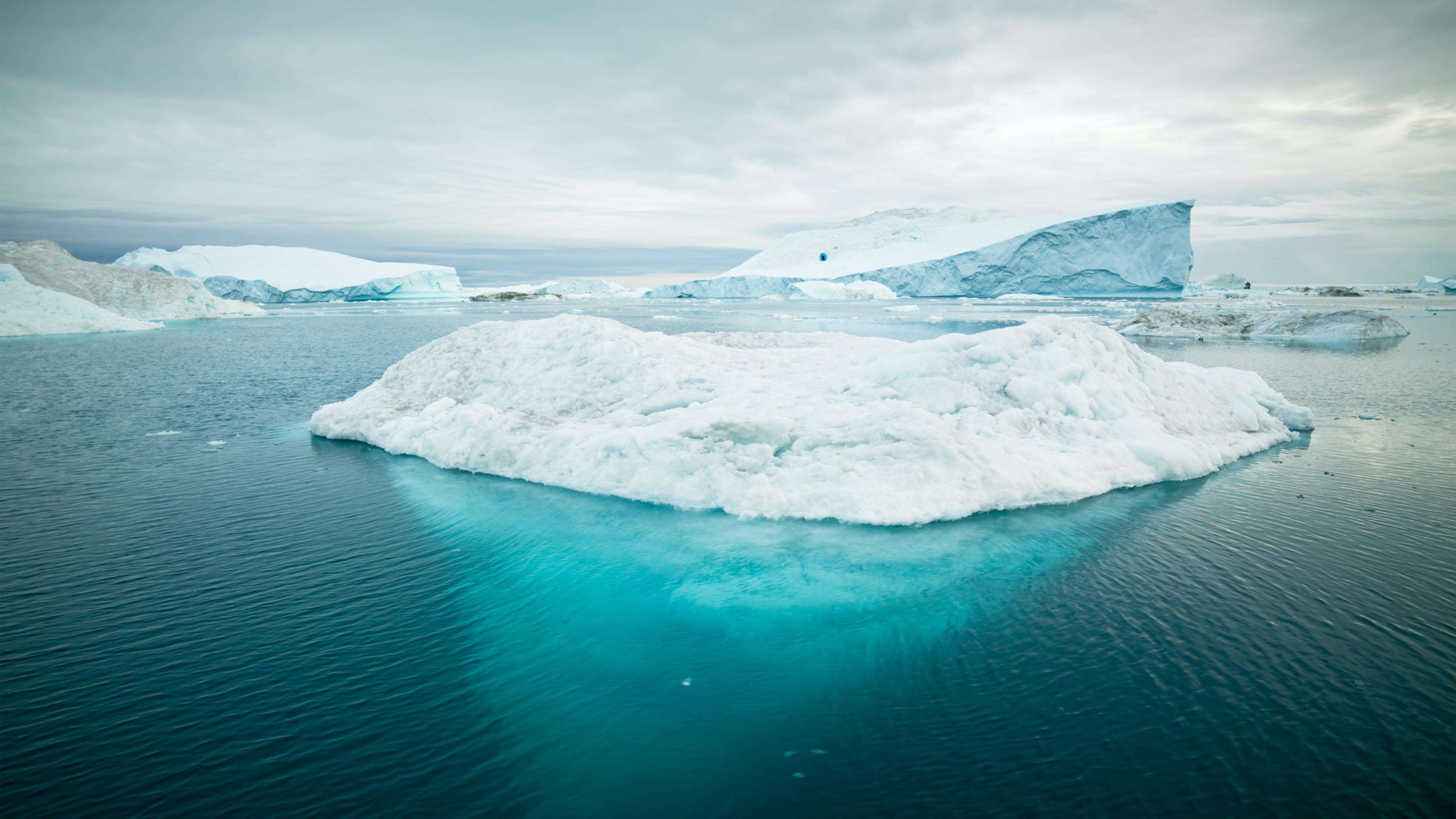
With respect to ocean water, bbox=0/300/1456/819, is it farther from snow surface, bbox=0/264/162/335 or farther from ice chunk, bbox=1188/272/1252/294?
ice chunk, bbox=1188/272/1252/294

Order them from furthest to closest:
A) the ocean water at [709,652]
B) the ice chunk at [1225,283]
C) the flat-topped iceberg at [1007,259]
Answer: the ice chunk at [1225,283]
the flat-topped iceberg at [1007,259]
the ocean water at [709,652]

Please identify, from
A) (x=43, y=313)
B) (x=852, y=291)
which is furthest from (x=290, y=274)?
(x=852, y=291)

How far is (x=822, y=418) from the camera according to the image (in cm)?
1246

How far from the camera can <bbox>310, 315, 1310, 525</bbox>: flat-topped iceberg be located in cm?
1093

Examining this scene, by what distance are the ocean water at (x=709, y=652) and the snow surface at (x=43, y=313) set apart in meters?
48.7

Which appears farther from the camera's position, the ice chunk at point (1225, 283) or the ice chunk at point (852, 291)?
the ice chunk at point (1225, 283)

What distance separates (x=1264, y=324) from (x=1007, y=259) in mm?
44187

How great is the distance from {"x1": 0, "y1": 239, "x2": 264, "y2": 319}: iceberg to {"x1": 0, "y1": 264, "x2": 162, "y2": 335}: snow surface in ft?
6.02

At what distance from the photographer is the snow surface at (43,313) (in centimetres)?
4600

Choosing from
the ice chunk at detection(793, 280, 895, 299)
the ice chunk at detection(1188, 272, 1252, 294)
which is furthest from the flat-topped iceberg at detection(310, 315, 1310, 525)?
the ice chunk at detection(1188, 272, 1252, 294)

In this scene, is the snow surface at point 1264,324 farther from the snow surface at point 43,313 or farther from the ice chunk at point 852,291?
the snow surface at point 43,313

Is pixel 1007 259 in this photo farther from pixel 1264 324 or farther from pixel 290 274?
pixel 290 274

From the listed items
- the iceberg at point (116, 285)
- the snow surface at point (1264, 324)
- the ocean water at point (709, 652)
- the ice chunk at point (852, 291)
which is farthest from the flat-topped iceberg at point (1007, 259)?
the ocean water at point (709, 652)

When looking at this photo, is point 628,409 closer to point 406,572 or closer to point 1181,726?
point 406,572
